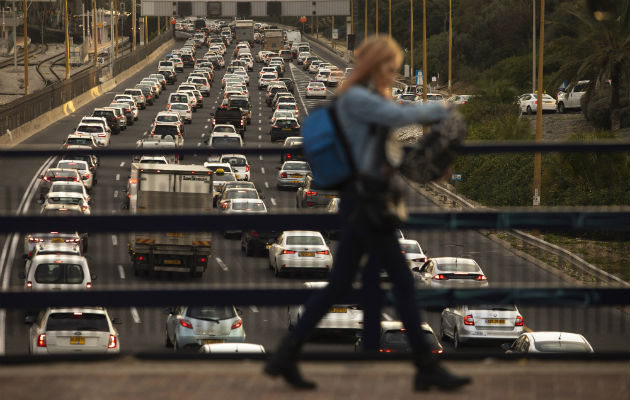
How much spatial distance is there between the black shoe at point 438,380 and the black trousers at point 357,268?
109 millimetres

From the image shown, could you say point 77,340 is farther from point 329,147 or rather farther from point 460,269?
point 329,147

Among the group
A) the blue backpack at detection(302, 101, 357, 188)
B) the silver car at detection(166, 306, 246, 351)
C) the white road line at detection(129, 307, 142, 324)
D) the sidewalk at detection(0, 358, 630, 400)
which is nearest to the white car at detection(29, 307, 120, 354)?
the silver car at detection(166, 306, 246, 351)

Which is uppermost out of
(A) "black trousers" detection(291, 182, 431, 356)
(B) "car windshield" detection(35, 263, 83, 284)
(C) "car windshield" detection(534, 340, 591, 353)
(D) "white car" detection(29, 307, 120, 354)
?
(A) "black trousers" detection(291, 182, 431, 356)

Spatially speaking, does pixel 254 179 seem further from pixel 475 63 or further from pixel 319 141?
pixel 475 63

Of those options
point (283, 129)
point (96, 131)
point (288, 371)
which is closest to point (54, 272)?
point (288, 371)

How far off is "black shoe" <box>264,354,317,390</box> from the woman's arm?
144 cm

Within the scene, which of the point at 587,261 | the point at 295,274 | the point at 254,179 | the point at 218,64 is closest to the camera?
the point at 587,261

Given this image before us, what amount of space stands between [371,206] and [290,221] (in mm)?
1313

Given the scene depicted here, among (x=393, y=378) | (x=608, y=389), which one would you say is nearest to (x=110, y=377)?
(x=393, y=378)

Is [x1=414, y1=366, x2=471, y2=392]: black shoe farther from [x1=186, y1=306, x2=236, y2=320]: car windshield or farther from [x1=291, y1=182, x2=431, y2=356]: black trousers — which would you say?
[x1=186, y1=306, x2=236, y2=320]: car windshield

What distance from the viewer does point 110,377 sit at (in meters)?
6.48

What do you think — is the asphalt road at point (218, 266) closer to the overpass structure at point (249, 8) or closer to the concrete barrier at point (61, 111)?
the concrete barrier at point (61, 111)

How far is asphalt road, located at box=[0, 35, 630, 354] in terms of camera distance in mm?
8156

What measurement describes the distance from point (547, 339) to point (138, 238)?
14674mm
